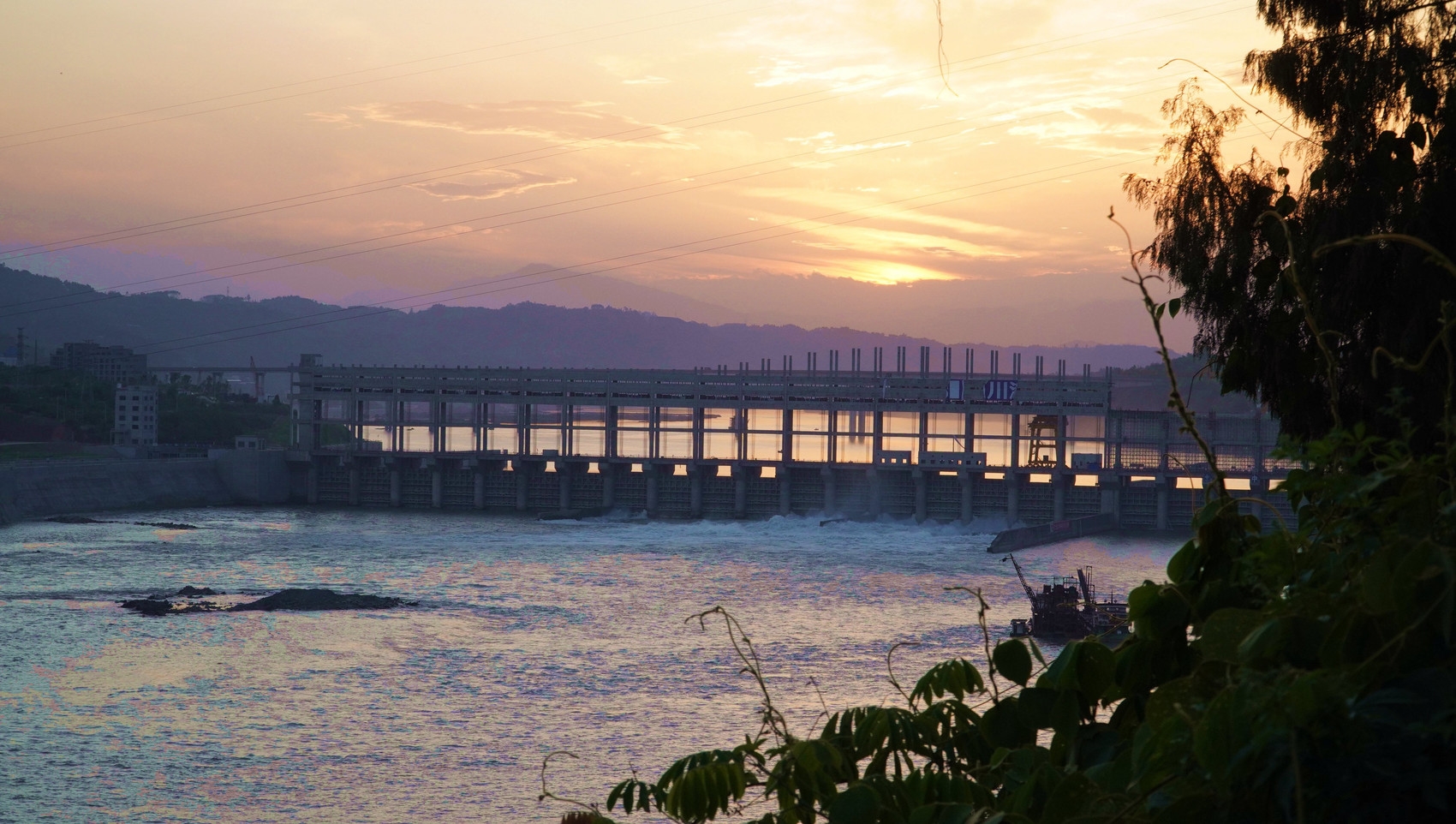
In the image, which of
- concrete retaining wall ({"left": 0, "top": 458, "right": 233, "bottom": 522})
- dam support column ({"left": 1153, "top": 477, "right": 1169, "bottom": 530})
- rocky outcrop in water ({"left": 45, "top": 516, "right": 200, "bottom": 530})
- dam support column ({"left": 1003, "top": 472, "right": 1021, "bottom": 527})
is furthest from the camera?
dam support column ({"left": 1003, "top": 472, "right": 1021, "bottom": 527})

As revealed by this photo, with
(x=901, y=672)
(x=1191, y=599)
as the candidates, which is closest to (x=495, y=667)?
(x=901, y=672)

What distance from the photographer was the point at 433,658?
26.9 m

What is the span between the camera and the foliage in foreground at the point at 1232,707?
5.51ft

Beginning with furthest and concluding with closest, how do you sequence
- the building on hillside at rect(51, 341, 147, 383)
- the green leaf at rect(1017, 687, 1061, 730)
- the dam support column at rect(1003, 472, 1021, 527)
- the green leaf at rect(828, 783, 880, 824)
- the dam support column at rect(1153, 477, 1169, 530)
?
the building on hillside at rect(51, 341, 147, 383) < the dam support column at rect(1003, 472, 1021, 527) < the dam support column at rect(1153, 477, 1169, 530) < the green leaf at rect(1017, 687, 1061, 730) < the green leaf at rect(828, 783, 880, 824)

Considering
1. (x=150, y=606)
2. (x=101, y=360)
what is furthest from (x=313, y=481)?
(x=101, y=360)

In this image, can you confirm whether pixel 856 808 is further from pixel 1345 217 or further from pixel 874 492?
pixel 874 492

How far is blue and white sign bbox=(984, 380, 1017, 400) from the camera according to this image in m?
56.3

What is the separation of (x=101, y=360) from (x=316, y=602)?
280 feet

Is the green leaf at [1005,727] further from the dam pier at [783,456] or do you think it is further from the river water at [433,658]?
the dam pier at [783,456]

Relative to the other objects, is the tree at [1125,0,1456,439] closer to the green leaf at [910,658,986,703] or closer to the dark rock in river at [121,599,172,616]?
the green leaf at [910,658,986,703]

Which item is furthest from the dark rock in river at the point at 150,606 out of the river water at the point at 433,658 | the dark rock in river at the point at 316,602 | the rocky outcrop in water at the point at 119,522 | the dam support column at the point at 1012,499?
the dam support column at the point at 1012,499

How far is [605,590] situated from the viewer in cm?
3650

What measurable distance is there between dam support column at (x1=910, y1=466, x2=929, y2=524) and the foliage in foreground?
50785mm

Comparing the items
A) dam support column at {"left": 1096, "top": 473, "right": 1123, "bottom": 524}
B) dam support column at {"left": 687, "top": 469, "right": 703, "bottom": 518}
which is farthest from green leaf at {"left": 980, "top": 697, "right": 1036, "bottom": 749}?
dam support column at {"left": 687, "top": 469, "right": 703, "bottom": 518}
